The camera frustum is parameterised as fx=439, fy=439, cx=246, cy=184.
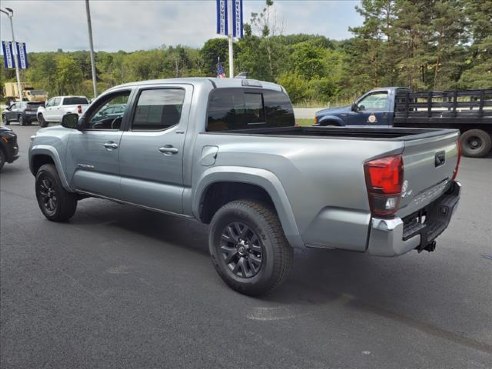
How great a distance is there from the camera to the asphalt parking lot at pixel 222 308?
2.81 metres

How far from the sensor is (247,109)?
4594 millimetres

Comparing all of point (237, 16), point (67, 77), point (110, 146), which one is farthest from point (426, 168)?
point (67, 77)

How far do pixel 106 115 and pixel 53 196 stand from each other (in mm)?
1547

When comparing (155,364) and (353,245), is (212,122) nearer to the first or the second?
(353,245)

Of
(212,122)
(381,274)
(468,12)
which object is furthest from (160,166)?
(468,12)

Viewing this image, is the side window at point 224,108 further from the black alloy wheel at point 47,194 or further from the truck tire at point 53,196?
the black alloy wheel at point 47,194

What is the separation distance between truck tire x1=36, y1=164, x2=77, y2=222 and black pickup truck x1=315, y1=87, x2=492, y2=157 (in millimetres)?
9006

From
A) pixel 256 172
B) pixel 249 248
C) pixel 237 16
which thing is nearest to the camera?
pixel 256 172

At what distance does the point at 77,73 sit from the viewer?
7562cm

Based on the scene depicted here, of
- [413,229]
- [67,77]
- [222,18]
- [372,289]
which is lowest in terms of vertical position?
[372,289]

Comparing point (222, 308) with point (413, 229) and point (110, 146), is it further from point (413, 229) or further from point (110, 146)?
point (110, 146)

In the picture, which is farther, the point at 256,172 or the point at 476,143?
the point at 476,143

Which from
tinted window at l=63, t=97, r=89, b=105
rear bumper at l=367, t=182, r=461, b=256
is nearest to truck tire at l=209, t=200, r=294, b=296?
rear bumper at l=367, t=182, r=461, b=256

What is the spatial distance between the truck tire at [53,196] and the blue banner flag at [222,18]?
50.7 ft
